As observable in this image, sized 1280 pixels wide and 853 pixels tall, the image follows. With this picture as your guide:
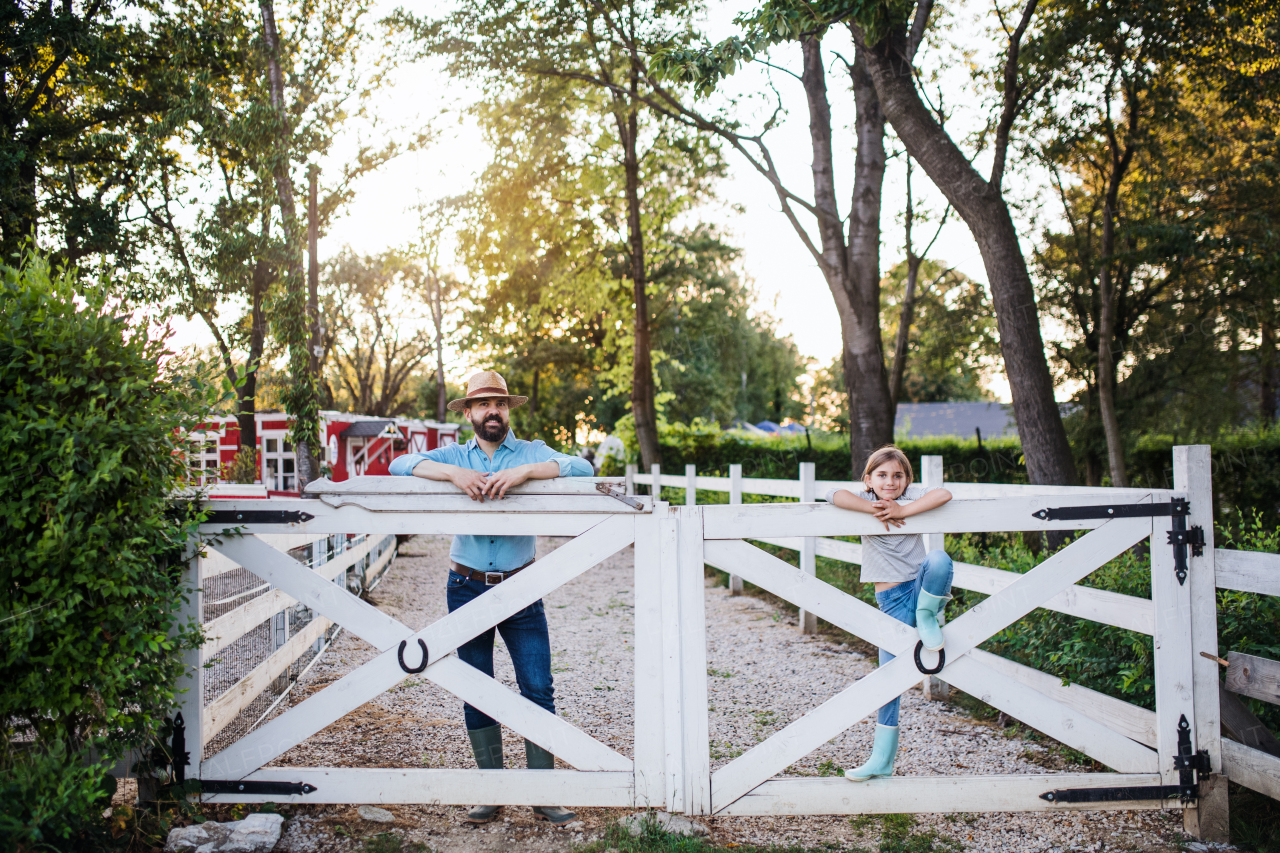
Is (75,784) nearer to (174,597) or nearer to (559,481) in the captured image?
(174,597)

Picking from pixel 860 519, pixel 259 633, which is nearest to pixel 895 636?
pixel 860 519

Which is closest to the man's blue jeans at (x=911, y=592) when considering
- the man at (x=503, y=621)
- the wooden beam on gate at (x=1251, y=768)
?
the wooden beam on gate at (x=1251, y=768)

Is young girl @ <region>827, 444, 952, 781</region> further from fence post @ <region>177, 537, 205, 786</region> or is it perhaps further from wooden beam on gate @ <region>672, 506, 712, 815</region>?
fence post @ <region>177, 537, 205, 786</region>

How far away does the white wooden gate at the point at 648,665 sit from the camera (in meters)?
3.26

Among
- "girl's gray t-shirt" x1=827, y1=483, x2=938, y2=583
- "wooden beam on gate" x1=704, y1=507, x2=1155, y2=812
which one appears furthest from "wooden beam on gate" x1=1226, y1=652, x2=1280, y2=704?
"girl's gray t-shirt" x1=827, y1=483, x2=938, y2=583

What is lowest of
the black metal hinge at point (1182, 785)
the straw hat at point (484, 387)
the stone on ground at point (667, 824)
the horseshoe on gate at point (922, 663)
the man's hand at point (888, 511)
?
the stone on ground at point (667, 824)

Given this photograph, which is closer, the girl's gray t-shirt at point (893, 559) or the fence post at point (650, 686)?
the fence post at point (650, 686)

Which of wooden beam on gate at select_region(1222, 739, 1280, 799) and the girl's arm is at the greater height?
the girl's arm

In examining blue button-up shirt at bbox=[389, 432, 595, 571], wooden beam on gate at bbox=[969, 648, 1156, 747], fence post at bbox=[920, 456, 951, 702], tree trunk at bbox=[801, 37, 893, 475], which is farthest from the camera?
tree trunk at bbox=[801, 37, 893, 475]

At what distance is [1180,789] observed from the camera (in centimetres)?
336

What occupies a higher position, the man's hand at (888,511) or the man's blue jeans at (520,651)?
the man's hand at (888,511)

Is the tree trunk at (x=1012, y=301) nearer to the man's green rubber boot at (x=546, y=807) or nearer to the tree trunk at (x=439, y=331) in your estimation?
the man's green rubber boot at (x=546, y=807)

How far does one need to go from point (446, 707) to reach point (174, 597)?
9.18 ft

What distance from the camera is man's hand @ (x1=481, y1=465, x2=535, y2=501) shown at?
3236mm
